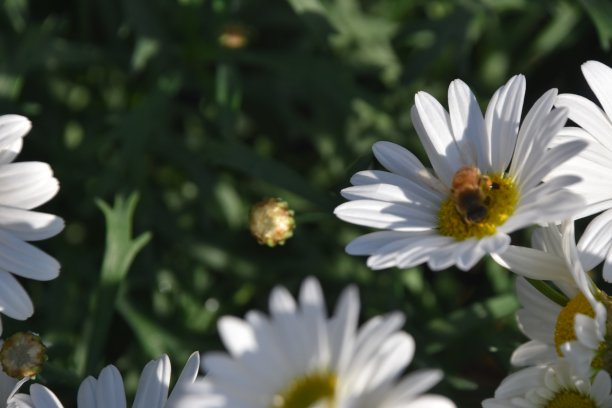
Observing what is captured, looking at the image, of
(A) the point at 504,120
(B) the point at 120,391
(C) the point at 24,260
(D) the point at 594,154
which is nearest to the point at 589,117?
(D) the point at 594,154

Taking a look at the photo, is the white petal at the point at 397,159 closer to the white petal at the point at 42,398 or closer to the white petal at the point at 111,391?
the white petal at the point at 111,391

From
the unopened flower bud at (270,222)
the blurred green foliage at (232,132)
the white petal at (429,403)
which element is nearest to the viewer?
the white petal at (429,403)

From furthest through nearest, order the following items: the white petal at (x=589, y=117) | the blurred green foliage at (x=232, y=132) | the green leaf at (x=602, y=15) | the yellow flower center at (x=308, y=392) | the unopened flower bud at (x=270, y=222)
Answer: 1. the blurred green foliage at (x=232, y=132)
2. the green leaf at (x=602, y=15)
3. the unopened flower bud at (x=270, y=222)
4. the white petal at (x=589, y=117)
5. the yellow flower center at (x=308, y=392)

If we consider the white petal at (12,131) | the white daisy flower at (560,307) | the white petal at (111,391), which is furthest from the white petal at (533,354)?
the white petal at (12,131)

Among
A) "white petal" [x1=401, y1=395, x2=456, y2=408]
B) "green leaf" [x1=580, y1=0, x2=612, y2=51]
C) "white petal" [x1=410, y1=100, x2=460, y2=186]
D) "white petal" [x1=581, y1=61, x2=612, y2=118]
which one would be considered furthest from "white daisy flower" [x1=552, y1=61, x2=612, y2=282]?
"white petal" [x1=401, y1=395, x2=456, y2=408]

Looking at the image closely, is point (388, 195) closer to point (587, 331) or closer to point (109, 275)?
point (587, 331)

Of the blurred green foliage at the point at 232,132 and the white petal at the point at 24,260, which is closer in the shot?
the white petal at the point at 24,260

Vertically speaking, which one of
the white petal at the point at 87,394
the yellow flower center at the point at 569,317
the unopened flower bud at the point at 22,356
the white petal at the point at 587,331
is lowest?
the white petal at the point at 87,394
